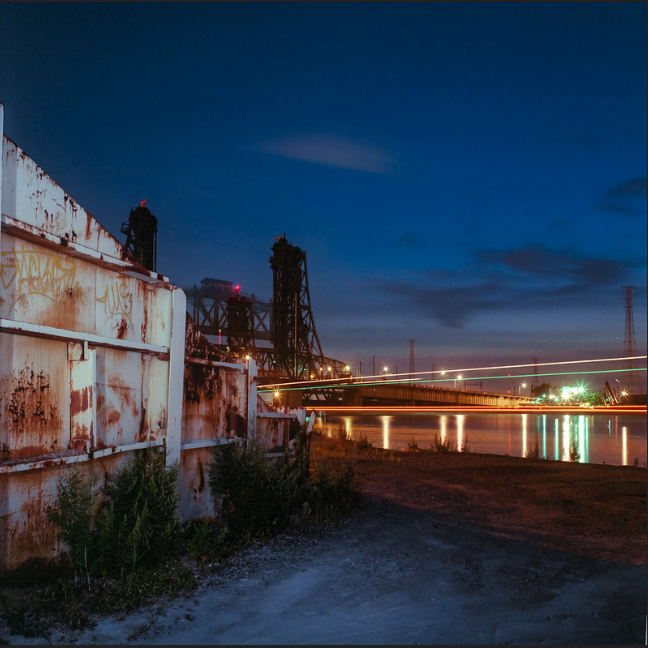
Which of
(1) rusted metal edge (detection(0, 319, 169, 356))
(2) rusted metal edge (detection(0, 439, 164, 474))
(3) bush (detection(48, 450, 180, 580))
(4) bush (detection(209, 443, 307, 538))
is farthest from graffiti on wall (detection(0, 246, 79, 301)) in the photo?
(4) bush (detection(209, 443, 307, 538))

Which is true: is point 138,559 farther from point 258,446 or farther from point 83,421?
point 258,446

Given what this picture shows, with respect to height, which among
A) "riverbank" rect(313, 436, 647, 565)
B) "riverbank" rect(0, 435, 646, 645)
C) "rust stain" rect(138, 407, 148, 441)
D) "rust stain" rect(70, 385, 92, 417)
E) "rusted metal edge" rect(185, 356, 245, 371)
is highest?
"rusted metal edge" rect(185, 356, 245, 371)

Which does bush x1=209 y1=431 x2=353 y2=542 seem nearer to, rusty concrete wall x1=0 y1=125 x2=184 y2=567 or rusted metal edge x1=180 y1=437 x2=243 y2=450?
rusted metal edge x1=180 y1=437 x2=243 y2=450

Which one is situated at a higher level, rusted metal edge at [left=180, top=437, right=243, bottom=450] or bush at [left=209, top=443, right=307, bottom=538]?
rusted metal edge at [left=180, top=437, right=243, bottom=450]

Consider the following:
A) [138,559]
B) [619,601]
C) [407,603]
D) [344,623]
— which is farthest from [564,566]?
[138,559]

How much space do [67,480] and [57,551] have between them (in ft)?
2.07

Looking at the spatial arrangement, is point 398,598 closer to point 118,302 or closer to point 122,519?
point 122,519

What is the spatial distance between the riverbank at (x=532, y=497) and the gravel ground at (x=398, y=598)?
0.78m

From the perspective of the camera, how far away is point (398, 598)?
518cm

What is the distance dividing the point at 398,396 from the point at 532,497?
52310mm

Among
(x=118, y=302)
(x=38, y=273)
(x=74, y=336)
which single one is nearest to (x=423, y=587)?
(x=74, y=336)

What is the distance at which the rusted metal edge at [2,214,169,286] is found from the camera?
4547 millimetres

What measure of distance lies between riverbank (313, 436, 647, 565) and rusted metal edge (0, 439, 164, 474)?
3797 millimetres

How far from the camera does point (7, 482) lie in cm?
448
